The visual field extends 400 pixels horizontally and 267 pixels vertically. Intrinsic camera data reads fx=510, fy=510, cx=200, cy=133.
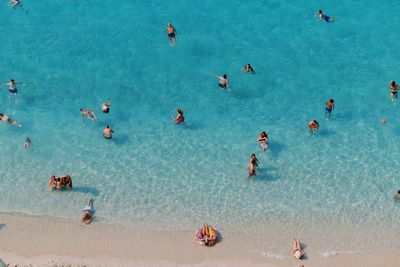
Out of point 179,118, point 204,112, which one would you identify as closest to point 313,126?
point 204,112

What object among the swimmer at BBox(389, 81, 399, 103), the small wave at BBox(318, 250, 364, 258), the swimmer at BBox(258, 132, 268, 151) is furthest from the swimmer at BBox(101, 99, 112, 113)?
the swimmer at BBox(389, 81, 399, 103)

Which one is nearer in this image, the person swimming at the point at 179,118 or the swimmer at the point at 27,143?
the swimmer at the point at 27,143

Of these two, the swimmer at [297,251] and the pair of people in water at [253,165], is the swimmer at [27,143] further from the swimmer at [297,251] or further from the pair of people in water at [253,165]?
the swimmer at [297,251]

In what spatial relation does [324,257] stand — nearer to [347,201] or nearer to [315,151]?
[347,201]

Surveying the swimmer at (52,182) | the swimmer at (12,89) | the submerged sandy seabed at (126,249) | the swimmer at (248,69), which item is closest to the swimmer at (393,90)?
the swimmer at (248,69)

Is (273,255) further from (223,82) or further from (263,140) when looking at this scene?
(223,82)

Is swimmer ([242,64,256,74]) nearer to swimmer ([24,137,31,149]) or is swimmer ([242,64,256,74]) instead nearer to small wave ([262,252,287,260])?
small wave ([262,252,287,260])
